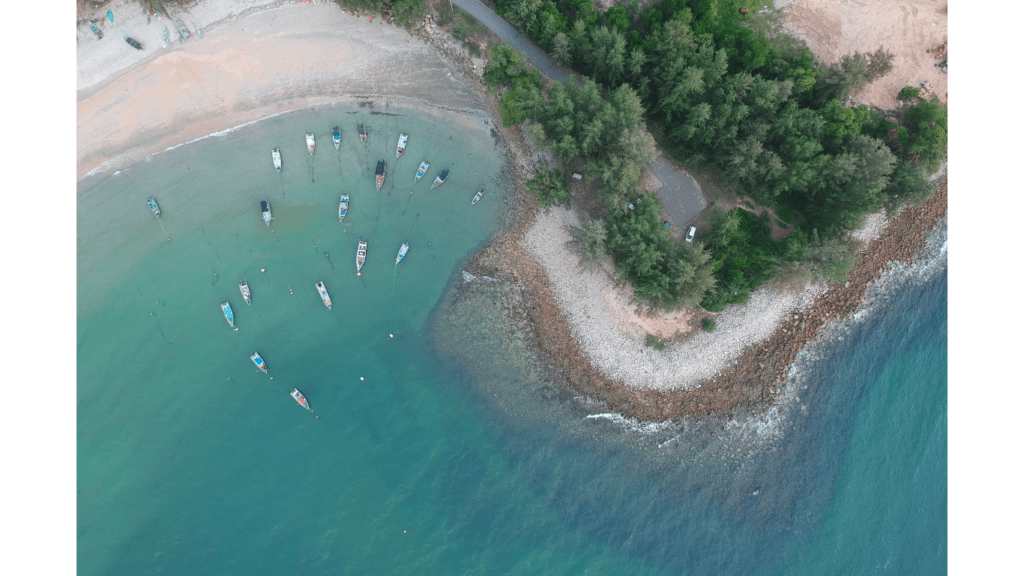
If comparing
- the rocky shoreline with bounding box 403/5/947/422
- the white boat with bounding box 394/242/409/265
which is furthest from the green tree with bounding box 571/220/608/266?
the white boat with bounding box 394/242/409/265

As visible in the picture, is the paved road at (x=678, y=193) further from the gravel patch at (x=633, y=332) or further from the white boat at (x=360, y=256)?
the white boat at (x=360, y=256)

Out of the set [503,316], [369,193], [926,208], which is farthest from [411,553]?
[926,208]

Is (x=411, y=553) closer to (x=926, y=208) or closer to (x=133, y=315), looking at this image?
(x=133, y=315)

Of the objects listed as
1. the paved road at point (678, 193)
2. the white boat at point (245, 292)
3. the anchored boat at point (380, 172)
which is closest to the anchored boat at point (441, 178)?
the anchored boat at point (380, 172)

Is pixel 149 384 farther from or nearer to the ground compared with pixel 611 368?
farther from the ground

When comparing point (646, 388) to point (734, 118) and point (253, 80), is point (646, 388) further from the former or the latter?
point (253, 80)

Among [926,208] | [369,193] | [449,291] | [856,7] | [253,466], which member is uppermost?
[856,7]
